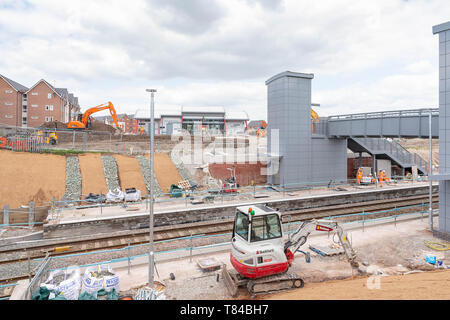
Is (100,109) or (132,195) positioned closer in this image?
(132,195)

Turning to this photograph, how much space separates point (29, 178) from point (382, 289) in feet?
80.5

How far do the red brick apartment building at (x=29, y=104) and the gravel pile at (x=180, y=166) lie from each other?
41161 mm

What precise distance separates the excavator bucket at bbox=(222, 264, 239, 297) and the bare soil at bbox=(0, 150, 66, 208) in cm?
1703

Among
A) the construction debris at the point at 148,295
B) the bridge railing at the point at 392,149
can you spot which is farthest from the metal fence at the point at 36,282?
the bridge railing at the point at 392,149

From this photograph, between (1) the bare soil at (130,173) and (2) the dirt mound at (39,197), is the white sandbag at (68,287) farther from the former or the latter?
(1) the bare soil at (130,173)

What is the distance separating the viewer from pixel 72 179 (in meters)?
23.7

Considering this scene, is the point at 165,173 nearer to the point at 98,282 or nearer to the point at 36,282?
the point at 98,282

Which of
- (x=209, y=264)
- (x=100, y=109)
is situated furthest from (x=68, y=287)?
(x=100, y=109)

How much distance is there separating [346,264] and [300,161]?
53.2 feet

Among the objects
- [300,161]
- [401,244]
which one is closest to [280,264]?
[401,244]

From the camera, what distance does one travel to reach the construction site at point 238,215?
9.62 meters

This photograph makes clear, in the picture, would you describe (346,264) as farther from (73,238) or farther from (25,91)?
(25,91)

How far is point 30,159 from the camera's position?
2450 centimetres

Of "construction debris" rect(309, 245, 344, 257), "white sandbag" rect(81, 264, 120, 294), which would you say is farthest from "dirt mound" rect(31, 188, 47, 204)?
"construction debris" rect(309, 245, 344, 257)
